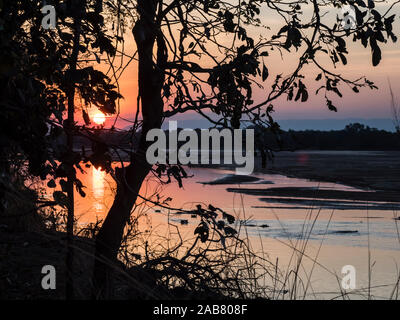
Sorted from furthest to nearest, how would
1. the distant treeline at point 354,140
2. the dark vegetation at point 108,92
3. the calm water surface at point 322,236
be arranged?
the distant treeline at point 354,140 < the calm water surface at point 322,236 < the dark vegetation at point 108,92

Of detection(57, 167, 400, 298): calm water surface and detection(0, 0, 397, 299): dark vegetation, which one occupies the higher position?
detection(0, 0, 397, 299): dark vegetation

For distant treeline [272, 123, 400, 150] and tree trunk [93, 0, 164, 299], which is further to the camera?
distant treeline [272, 123, 400, 150]

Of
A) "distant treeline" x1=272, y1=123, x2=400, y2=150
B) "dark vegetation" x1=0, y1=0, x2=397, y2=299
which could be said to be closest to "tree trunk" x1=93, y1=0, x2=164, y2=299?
"dark vegetation" x1=0, y1=0, x2=397, y2=299

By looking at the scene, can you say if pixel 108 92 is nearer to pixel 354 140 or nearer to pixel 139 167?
pixel 139 167

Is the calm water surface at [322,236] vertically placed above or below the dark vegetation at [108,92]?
below

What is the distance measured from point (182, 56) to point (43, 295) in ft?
8.80

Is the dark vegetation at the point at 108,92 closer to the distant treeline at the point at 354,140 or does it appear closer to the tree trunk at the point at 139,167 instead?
the tree trunk at the point at 139,167

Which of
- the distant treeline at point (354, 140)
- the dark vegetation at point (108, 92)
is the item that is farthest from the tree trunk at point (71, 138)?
the distant treeline at point (354, 140)

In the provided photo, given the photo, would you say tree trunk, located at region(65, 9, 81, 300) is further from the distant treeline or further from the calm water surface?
the distant treeline

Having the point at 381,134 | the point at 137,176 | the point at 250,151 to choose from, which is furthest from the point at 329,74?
the point at 381,134

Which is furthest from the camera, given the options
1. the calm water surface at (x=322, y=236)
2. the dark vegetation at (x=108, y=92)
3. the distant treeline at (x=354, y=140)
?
the distant treeline at (x=354, y=140)

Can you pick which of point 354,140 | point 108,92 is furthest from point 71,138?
point 354,140

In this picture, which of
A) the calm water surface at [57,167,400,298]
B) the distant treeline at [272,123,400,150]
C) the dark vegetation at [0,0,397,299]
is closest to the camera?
the dark vegetation at [0,0,397,299]
